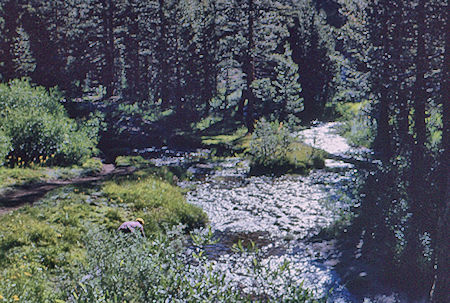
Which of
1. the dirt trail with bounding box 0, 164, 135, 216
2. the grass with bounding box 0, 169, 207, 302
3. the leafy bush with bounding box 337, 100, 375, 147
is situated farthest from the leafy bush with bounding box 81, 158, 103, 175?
the leafy bush with bounding box 337, 100, 375, 147

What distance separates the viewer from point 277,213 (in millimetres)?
13234

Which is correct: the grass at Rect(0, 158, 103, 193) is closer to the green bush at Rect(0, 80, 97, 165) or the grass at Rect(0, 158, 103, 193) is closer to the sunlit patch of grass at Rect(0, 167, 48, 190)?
the sunlit patch of grass at Rect(0, 167, 48, 190)

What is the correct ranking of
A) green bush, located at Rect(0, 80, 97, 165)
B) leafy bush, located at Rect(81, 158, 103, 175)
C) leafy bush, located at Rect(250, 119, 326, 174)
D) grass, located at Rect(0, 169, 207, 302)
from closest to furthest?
grass, located at Rect(0, 169, 207, 302) < green bush, located at Rect(0, 80, 97, 165) < leafy bush, located at Rect(81, 158, 103, 175) < leafy bush, located at Rect(250, 119, 326, 174)

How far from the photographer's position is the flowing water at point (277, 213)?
9148 mm

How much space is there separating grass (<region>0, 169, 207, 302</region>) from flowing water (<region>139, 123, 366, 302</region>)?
137 cm

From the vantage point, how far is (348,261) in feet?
30.9

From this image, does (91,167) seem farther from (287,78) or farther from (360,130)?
(287,78)

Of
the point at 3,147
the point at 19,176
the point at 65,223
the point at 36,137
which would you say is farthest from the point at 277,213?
the point at 36,137

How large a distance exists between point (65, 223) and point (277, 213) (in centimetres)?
628

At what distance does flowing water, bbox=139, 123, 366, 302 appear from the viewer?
30.0 ft

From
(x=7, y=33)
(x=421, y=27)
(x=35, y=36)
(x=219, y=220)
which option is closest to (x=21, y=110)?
(x=219, y=220)

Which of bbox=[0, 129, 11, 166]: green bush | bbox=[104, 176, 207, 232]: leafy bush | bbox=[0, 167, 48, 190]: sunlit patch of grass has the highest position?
bbox=[0, 129, 11, 166]: green bush

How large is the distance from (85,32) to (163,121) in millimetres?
21577

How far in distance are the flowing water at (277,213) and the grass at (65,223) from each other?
1367 mm
